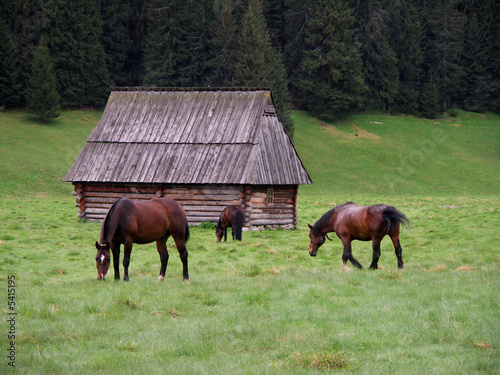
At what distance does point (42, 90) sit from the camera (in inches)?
2096

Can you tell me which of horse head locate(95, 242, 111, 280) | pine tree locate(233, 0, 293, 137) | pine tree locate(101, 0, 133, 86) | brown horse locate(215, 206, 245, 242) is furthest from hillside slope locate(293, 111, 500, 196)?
horse head locate(95, 242, 111, 280)

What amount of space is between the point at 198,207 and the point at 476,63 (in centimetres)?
6961

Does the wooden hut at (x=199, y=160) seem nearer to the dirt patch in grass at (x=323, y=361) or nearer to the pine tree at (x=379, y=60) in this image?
the dirt patch in grass at (x=323, y=361)

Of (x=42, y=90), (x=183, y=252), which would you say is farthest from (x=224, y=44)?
(x=183, y=252)

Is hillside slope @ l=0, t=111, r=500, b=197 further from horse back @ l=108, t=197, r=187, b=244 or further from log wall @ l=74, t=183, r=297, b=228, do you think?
horse back @ l=108, t=197, r=187, b=244

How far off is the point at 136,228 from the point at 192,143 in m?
16.1

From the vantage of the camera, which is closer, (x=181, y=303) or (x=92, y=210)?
(x=181, y=303)

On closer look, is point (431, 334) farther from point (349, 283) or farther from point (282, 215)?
point (282, 215)

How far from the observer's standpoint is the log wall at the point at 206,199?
25.4 meters

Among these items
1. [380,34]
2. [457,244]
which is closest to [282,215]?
[457,244]

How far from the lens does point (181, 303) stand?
28.8 feet

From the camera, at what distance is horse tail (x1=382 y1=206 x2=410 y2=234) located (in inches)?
495

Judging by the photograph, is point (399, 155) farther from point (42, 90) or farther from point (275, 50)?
point (42, 90)

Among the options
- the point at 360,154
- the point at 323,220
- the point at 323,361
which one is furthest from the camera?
the point at 360,154
